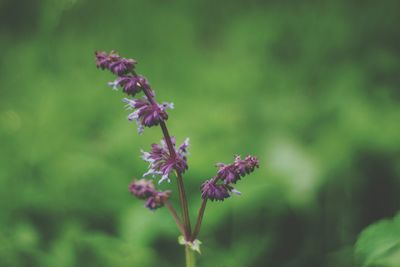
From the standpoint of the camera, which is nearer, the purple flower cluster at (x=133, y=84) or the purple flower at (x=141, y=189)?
the purple flower cluster at (x=133, y=84)

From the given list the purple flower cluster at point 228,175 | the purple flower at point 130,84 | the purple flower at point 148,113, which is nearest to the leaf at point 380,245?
the purple flower cluster at point 228,175

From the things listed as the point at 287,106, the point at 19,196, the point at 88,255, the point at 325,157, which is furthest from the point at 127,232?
the point at 287,106

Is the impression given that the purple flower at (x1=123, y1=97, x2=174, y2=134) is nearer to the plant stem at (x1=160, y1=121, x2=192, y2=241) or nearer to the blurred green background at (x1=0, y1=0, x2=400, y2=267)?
the plant stem at (x1=160, y1=121, x2=192, y2=241)

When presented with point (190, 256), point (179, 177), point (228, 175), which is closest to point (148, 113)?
point (179, 177)

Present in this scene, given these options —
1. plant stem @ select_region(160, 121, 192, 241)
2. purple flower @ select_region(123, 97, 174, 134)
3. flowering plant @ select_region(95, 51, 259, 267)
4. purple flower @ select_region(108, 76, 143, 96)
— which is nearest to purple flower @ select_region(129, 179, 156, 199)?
flowering plant @ select_region(95, 51, 259, 267)

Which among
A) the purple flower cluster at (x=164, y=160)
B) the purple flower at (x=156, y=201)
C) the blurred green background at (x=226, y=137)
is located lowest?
the purple flower at (x=156, y=201)

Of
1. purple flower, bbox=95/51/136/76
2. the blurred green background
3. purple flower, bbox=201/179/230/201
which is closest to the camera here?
purple flower, bbox=95/51/136/76

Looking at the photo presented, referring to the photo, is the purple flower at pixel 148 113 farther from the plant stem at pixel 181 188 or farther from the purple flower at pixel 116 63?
the purple flower at pixel 116 63
